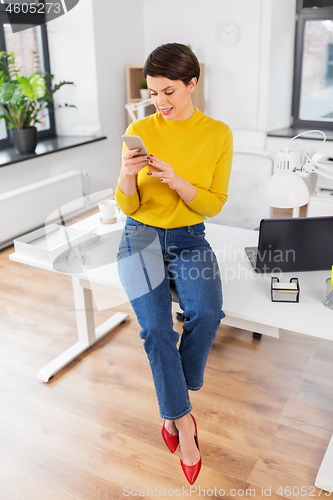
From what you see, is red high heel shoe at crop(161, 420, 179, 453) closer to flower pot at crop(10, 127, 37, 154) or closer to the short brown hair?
the short brown hair

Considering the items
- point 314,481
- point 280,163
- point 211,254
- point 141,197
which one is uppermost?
point 280,163

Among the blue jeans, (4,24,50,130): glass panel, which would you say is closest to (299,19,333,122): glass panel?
(4,24,50,130): glass panel

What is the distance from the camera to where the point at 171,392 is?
4.57 ft

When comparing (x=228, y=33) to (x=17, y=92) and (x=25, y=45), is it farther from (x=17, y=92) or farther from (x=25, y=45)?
(x=17, y=92)

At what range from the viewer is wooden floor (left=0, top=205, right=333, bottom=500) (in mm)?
1494

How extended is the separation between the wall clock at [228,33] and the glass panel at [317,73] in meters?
0.67

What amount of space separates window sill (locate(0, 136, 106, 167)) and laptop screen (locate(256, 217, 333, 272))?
93.5 inches

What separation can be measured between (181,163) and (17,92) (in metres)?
2.24

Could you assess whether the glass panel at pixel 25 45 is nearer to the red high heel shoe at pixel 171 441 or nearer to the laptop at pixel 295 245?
the laptop at pixel 295 245

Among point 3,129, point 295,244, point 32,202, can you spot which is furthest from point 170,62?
point 3,129

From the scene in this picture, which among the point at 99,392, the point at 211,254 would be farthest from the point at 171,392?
the point at 99,392

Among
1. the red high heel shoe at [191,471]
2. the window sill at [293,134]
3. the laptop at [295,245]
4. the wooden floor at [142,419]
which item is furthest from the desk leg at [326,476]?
the window sill at [293,134]

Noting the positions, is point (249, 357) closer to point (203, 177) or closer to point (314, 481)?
point (314, 481)

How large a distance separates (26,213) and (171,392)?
249 cm
